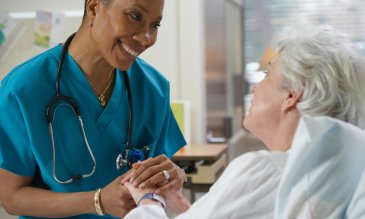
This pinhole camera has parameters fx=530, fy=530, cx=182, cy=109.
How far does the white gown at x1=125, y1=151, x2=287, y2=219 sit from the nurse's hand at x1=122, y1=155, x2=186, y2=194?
24 cm

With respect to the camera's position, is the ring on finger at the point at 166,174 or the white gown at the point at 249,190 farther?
the ring on finger at the point at 166,174

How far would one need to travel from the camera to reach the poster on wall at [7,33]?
137 inches

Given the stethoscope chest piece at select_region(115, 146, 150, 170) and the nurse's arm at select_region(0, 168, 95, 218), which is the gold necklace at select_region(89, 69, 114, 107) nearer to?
the stethoscope chest piece at select_region(115, 146, 150, 170)

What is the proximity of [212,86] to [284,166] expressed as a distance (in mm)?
2829

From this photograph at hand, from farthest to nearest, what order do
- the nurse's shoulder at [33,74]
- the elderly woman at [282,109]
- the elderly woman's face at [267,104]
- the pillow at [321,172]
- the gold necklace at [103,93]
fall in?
1. the gold necklace at [103,93]
2. the nurse's shoulder at [33,74]
3. the elderly woman's face at [267,104]
4. the elderly woman at [282,109]
5. the pillow at [321,172]

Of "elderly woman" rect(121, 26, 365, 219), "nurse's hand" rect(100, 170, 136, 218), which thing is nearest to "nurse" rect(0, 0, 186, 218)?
"nurse's hand" rect(100, 170, 136, 218)

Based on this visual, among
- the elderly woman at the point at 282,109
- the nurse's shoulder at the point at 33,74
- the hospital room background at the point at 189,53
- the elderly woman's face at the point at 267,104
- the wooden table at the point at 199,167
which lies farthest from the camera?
the hospital room background at the point at 189,53

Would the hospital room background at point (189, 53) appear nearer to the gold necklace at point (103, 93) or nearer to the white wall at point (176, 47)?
the white wall at point (176, 47)

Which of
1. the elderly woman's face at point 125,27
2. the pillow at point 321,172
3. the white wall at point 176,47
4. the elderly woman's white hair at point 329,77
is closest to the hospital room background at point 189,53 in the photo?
the white wall at point 176,47

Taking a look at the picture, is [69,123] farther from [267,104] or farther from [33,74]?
[267,104]

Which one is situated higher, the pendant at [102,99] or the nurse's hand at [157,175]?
the pendant at [102,99]

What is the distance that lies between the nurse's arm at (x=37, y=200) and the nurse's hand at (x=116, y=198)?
0.11 feet

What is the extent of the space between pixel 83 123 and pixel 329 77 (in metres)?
0.66

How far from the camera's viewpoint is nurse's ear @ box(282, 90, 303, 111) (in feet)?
3.91
